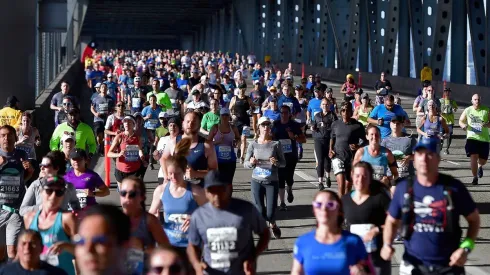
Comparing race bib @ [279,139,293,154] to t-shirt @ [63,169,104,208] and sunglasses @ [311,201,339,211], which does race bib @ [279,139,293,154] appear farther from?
sunglasses @ [311,201,339,211]

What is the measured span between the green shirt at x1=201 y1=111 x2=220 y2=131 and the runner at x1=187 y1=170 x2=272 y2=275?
33.3 ft

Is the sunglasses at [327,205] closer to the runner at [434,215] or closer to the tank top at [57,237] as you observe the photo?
the runner at [434,215]

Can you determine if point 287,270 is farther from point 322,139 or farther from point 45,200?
point 322,139

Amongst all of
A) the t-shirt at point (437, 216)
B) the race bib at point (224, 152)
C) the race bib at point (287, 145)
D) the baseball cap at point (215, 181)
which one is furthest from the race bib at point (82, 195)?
the race bib at point (287, 145)

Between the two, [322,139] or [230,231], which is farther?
[322,139]

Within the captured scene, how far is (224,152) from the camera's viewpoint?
53.4ft

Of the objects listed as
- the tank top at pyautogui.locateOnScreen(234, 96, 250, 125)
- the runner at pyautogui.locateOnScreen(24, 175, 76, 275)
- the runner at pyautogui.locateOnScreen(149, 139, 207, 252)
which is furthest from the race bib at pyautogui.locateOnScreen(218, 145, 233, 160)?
the tank top at pyautogui.locateOnScreen(234, 96, 250, 125)

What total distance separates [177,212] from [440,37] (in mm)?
33908

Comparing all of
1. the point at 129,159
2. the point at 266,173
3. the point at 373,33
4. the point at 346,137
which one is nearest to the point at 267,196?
the point at 266,173

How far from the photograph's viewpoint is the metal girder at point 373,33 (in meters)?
54.8

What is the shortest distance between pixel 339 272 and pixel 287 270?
4874 millimetres

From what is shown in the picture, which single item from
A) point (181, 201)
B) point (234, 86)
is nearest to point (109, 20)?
point (234, 86)

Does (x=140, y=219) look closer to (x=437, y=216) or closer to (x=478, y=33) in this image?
(x=437, y=216)

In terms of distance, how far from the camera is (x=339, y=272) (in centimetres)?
759
